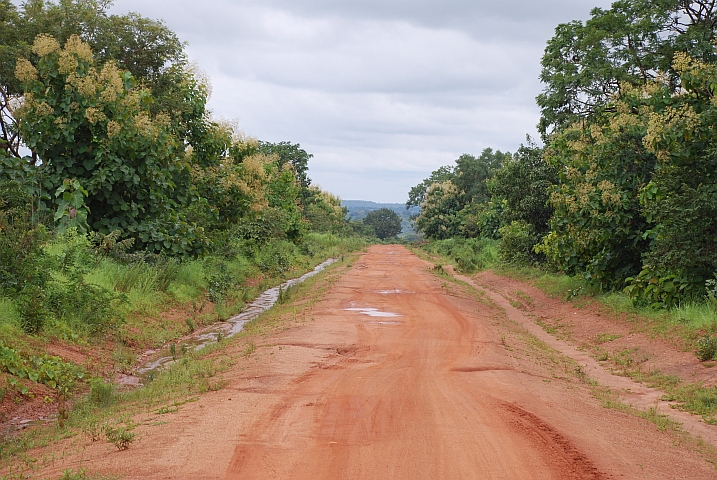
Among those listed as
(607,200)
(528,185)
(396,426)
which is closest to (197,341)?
(396,426)

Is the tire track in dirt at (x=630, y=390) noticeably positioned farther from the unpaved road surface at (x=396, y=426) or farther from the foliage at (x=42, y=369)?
the foliage at (x=42, y=369)

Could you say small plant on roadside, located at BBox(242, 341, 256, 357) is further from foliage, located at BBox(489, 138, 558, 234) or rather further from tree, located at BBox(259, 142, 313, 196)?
tree, located at BBox(259, 142, 313, 196)

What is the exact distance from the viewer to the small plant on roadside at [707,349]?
10.8 m

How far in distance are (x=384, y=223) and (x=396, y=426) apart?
125 metres

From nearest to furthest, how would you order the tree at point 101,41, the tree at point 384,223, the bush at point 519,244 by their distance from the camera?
1. the tree at point 101,41
2. the bush at point 519,244
3. the tree at point 384,223

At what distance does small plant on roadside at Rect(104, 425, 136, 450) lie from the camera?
19.9ft

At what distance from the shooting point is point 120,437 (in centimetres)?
611

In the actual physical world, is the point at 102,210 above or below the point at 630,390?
above

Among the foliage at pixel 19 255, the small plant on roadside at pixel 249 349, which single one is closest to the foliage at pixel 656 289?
the small plant on roadside at pixel 249 349

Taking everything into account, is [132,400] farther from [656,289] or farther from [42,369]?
[656,289]

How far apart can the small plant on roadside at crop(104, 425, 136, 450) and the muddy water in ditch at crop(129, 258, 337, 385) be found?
12.5 feet

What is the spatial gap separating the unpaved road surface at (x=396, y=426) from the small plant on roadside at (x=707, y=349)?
A: 1.98m

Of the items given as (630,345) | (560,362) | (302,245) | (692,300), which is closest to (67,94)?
(560,362)

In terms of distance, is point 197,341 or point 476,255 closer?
point 197,341
